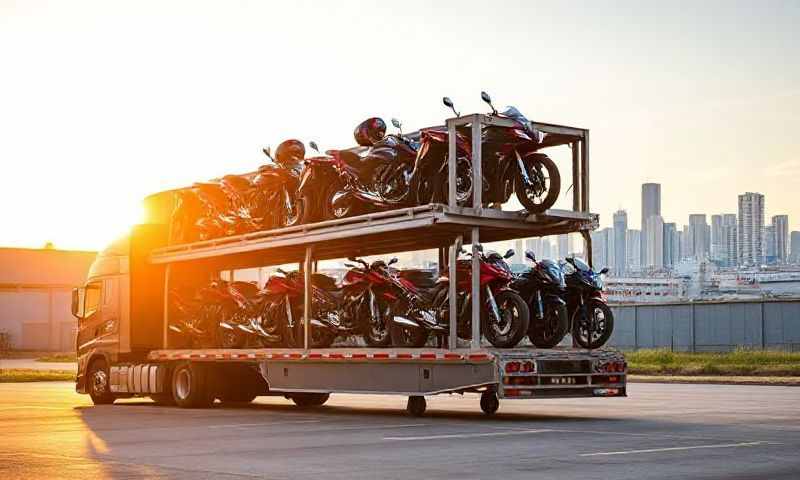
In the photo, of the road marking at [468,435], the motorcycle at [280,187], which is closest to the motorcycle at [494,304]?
the road marking at [468,435]

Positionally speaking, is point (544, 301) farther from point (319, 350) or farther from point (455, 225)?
point (319, 350)

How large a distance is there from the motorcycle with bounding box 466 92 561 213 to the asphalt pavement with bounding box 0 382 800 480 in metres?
3.27

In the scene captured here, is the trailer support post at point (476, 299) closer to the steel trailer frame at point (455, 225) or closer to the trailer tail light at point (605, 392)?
the steel trailer frame at point (455, 225)

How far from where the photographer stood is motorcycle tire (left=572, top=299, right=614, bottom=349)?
63.5 ft

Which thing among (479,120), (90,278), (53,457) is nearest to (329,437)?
(53,457)

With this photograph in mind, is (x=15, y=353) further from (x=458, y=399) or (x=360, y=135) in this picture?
(x=360, y=135)

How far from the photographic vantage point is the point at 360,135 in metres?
20.6

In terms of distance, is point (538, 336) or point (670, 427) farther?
point (538, 336)

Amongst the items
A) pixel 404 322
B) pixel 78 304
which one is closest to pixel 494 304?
pixel 404 322

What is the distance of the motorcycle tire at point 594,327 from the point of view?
762 inches

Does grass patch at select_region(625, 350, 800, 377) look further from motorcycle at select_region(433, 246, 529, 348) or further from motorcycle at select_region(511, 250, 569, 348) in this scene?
motorcycle at select_region(433, 246, 529, 348)

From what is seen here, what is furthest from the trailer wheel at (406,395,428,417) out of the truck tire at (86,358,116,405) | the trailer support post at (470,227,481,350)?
the truck tire at (86,358,116,405)

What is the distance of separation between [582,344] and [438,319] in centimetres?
225

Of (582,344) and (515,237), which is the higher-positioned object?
(515,237)
